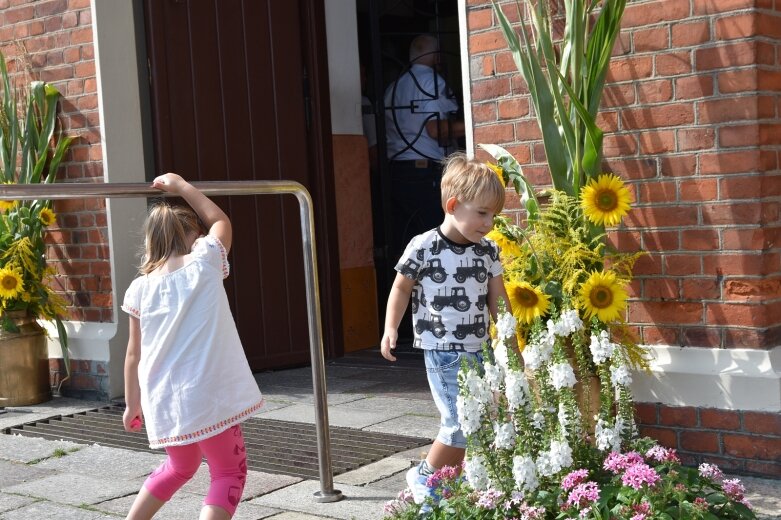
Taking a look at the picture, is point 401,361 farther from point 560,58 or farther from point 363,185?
point 560,58

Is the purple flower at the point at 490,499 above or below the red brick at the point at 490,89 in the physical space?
below

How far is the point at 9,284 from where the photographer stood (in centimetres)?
599

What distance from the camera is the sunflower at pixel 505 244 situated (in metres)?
4.14

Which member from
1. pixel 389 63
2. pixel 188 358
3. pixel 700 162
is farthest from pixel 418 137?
pixel 188 358

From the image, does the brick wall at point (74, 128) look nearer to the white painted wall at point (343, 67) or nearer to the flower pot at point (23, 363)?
the flower pot at point (23, 363)

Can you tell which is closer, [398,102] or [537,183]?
[537,183]

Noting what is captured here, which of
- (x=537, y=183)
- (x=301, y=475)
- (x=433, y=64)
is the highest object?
(x=433, y=64)

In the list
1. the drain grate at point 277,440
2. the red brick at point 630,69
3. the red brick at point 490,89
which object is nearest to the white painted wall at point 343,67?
the drain grate at point 277,440

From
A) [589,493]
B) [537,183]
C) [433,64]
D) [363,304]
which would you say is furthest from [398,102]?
[589,493]

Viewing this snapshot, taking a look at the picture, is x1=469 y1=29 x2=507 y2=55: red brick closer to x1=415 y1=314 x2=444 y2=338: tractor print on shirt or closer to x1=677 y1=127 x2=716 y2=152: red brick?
x1=677 y1=127 x2=716 y2=152: red brick

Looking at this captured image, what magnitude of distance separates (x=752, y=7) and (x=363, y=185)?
12.5ft

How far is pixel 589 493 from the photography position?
291 centimetres

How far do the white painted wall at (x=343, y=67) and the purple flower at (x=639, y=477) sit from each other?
460 centimetres

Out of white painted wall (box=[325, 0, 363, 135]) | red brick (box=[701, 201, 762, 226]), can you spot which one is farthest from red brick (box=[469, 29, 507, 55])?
white painted wall (box=[325, 0, 363, 135])
